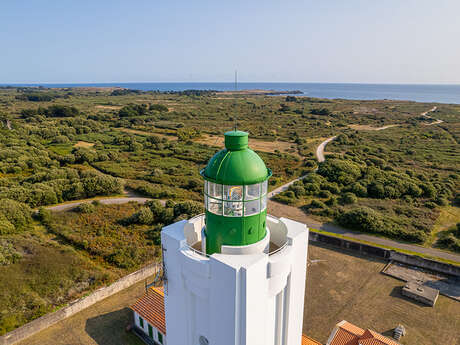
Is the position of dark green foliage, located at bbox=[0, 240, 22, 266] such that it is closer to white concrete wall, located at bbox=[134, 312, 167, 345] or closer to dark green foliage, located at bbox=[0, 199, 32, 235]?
dark green foliage, located at bbox=[0, 199, 32, 235]

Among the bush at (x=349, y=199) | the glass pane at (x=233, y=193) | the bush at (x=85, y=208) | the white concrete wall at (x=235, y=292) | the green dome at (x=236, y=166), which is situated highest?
the green dome at (x=236, y=166)

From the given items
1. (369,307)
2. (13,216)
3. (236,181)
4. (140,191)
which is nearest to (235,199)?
(236,181)

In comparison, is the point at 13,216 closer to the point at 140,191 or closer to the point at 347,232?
the point at 140,191

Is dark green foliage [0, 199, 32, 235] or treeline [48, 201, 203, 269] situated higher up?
dark green foliage [0, 199, 32, 235]

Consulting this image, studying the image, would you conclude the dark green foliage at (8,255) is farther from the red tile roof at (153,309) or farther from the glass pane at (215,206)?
the glass pane at (215,206)

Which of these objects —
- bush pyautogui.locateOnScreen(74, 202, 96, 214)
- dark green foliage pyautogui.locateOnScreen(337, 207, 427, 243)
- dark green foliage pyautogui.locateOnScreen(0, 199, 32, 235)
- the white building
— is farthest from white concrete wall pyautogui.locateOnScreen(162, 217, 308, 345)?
bush pyautogui.locateOnScreen(74, 202, 96, 214)

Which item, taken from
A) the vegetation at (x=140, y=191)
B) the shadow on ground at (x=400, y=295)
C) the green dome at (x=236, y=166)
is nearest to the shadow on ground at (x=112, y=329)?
the vegetation at (x=140, y=191)
